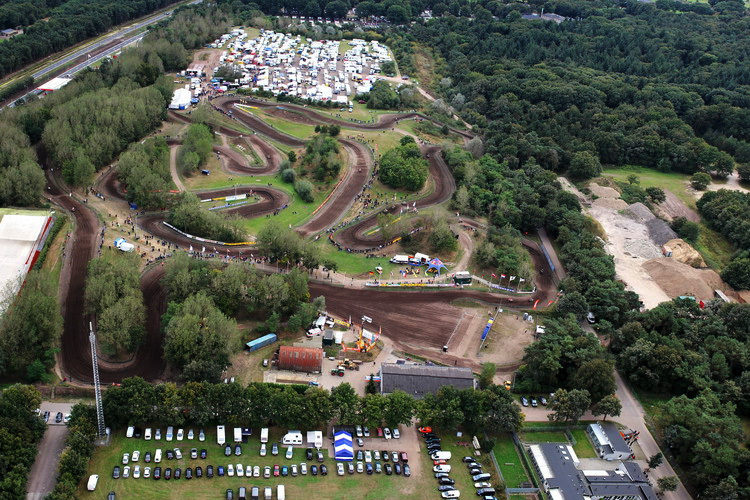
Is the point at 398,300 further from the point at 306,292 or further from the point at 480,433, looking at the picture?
the point at 480,433

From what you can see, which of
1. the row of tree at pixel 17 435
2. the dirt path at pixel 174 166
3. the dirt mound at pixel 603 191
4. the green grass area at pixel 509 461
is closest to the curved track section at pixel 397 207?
the dirt mound at pixel 603 191

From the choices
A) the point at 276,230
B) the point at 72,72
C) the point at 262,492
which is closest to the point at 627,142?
the point at 276,230

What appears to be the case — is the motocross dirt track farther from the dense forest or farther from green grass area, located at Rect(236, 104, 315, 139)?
the dense forest

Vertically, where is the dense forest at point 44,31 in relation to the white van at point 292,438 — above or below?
below

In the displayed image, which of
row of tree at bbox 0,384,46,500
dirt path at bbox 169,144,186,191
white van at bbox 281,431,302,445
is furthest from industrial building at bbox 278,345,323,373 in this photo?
dirt path at bbox 169,144,186,191

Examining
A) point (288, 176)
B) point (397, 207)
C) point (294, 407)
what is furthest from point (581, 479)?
point (288, 176)

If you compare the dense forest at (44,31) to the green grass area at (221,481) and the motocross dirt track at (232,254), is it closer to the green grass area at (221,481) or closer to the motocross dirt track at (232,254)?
the motocross dirt track at (232,254)

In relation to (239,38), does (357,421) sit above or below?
above
